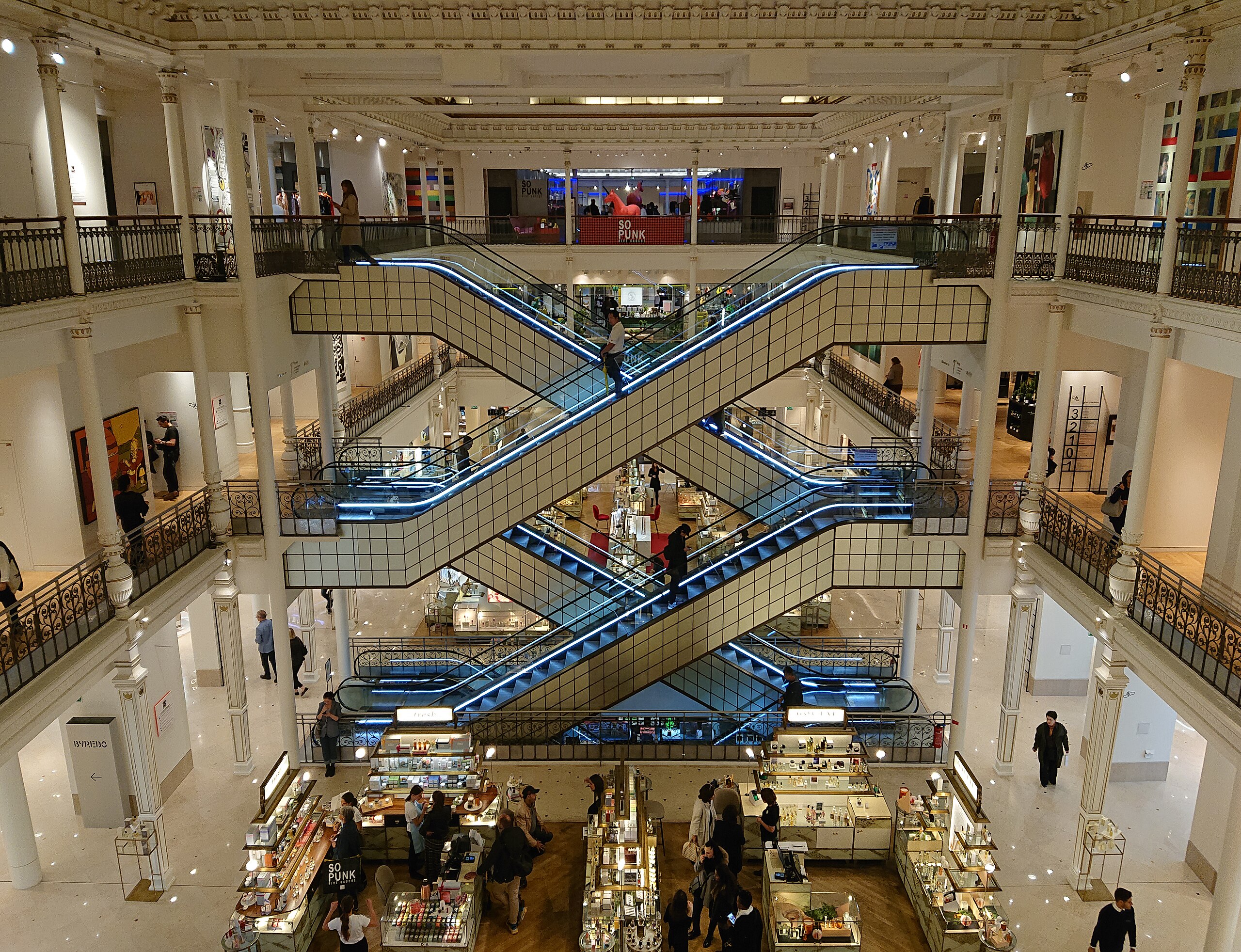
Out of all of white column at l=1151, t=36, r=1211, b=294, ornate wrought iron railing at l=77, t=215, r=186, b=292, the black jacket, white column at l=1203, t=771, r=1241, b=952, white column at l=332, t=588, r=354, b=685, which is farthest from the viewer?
white column at l=332, t=588, r=354, b=685

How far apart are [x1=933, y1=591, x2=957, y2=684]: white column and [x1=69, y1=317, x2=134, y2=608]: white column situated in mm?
12703

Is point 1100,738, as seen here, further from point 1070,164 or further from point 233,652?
point 233,652

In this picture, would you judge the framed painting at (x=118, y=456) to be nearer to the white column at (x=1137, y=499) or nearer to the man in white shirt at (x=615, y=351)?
the man in white shirt at (x=615, y=351)

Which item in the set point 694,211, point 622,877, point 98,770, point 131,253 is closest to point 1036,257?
point 622,877

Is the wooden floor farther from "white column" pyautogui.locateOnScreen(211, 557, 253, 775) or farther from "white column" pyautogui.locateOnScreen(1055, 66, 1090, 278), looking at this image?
"white column" pyautogui.locateOnScreen(1055, 66, 1090, 278)

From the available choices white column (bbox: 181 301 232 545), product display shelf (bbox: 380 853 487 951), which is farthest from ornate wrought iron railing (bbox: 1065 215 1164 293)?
white column (bbox: 181 301 232 545)

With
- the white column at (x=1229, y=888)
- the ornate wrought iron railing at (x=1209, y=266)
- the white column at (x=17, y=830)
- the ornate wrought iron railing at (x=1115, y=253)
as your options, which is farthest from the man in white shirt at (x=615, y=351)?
the white column at (x=17, y=830)

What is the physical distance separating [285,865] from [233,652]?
11.5 ft

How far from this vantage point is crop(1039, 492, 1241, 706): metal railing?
841 centimetres

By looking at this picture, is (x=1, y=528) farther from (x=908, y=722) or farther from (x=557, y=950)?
(x=908, y=722)

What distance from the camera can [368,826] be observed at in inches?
430

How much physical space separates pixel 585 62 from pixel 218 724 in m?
Result: 11.5

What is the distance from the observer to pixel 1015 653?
40.9 ft

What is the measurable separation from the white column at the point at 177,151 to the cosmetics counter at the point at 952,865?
11.4 m
